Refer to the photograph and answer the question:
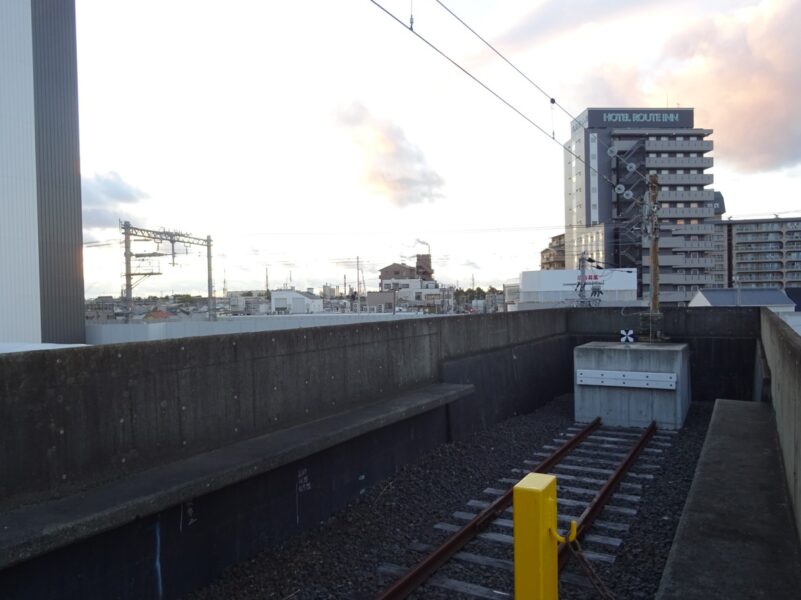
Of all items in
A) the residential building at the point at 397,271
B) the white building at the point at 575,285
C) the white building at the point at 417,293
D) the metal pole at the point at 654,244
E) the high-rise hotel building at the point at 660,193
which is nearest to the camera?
the metal pole at the point at 654,244

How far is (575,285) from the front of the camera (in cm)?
5250

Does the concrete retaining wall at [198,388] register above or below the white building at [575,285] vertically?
below

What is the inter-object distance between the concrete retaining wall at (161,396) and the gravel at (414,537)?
4.54 ft

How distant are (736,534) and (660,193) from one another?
75.1 meters

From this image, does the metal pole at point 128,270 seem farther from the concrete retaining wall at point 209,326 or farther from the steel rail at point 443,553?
the steel rail at point 443,553

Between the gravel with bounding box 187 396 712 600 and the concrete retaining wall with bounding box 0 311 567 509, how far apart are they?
138cm

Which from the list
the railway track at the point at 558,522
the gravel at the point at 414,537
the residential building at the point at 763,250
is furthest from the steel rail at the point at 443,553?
the residential building at the point at 763,250

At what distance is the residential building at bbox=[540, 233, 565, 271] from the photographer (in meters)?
99.1

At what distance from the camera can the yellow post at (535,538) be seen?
347 cm

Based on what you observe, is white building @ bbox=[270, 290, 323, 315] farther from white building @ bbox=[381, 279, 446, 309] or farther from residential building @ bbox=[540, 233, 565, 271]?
residential building @ bbox=[540, 233, 565, 271]

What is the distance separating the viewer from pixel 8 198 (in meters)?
21.9

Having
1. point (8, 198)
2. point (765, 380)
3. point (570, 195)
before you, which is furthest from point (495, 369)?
point (570, 195)

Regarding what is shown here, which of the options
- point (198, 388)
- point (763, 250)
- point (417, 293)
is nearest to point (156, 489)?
point (198, 388)

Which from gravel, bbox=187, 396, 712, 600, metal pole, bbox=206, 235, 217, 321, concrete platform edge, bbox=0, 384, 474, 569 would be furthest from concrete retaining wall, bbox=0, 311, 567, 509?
metal pole, bbox=206, 235, 217, 321
